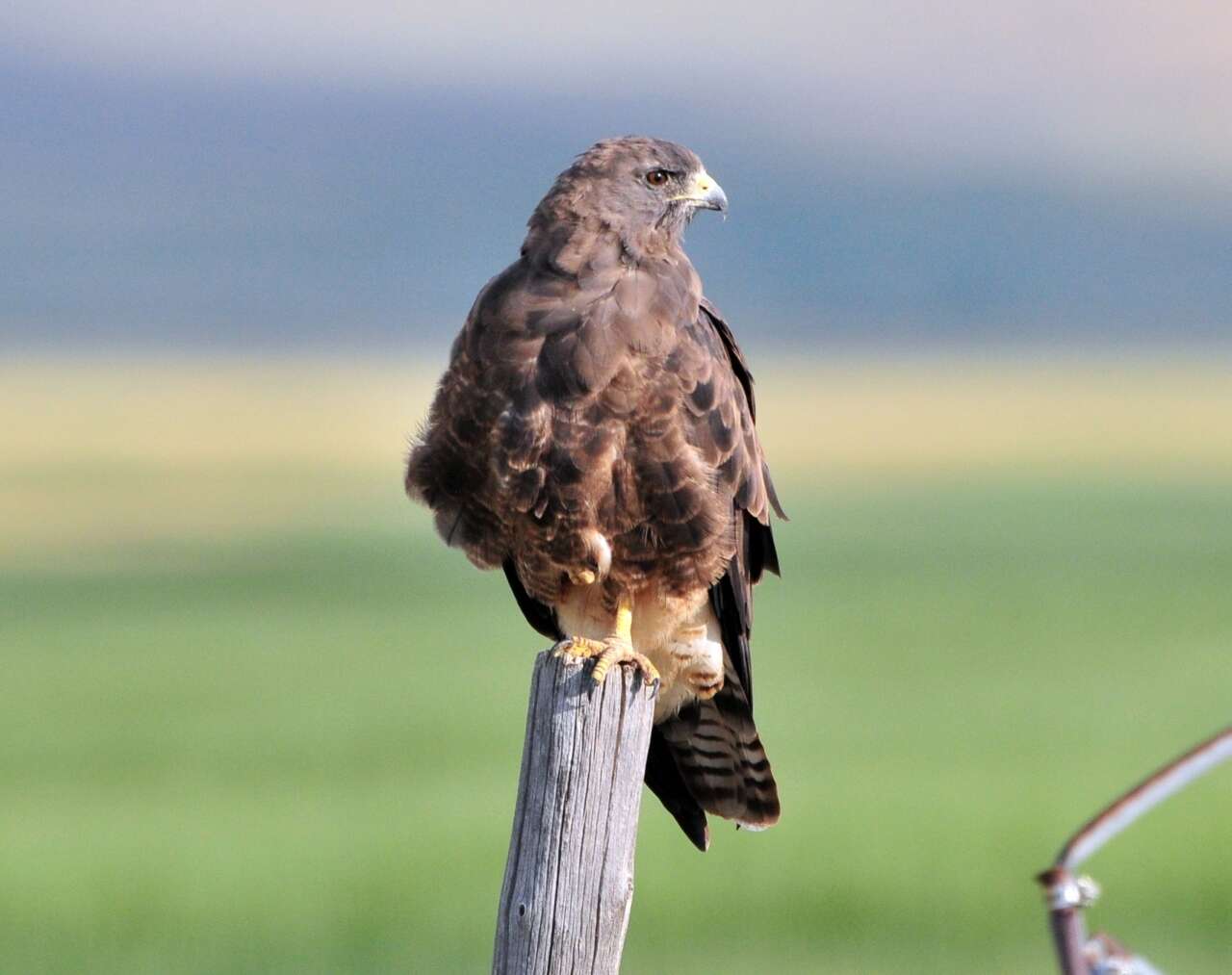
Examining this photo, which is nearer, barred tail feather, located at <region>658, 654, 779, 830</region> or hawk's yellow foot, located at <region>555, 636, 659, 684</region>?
hawk's yellow foot, located at <region>555, 636, 659, 684</region>

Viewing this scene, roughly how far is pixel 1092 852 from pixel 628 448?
2615 millimetres

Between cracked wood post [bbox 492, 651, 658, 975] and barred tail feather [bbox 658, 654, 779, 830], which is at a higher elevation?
barred tail feather [bbox 658, 654, 779, 830]

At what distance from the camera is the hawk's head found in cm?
427

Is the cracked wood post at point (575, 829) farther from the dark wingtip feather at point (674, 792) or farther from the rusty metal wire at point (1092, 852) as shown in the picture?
the rusty metal wire at point (1092, 852)

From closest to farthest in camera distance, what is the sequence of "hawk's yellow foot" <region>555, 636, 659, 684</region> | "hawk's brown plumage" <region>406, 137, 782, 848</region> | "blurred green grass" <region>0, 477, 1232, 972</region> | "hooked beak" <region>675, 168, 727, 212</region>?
1. "hawk's yellow foot" <region>555, 636, 659, 684</region>
2. "hawk's brown plumage" <region>406, 137, 782, 848</region>
3. "hooked beak" <region>675, 168, 727, 212</region>
4. "blurred green grass" <region>0, 477, 1232, 972</region>

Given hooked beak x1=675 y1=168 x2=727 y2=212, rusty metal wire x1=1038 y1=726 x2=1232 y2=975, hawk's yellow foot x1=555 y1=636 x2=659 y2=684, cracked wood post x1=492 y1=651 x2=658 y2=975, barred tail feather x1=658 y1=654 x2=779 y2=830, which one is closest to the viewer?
rusty metal wire x1=1038 y1=726 x2=1232 y2=975

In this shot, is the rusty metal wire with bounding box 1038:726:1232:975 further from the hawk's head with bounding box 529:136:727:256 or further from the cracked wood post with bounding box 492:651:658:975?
the hawk's head with bounding box 529:136:727:256

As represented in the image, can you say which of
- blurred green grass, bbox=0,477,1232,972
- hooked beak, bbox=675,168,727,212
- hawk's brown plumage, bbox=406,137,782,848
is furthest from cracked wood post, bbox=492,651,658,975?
blurred green grass, bbox=0,477,1232,972

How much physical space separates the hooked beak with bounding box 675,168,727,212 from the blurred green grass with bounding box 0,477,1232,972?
545 centimetres

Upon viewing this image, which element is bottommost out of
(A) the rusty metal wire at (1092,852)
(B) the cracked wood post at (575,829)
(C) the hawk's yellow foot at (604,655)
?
(A) the rusty metal wire at (1092,852)

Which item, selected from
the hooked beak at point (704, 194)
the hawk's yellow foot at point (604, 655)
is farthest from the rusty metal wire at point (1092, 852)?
the hooked beak at point (704, 194)

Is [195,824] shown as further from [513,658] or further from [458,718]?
[513,658]

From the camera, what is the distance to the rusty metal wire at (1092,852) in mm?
1418

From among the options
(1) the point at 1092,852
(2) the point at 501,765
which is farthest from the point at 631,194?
(2) the point at 501,765
